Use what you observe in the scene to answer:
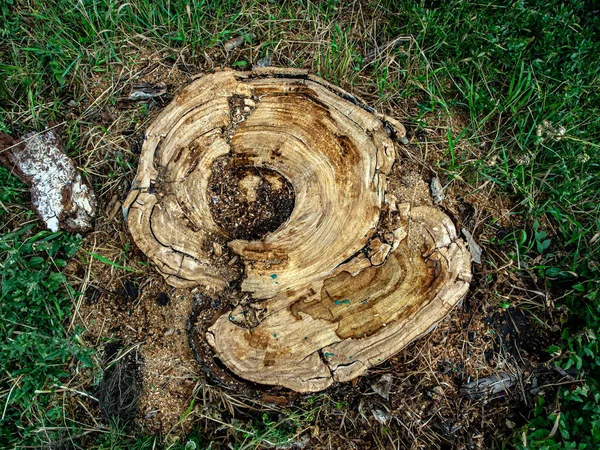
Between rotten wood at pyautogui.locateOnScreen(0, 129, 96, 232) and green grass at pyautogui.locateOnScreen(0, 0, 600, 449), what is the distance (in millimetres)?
83

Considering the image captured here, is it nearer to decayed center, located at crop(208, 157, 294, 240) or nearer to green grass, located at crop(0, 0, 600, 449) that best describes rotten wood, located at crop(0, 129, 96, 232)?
green grass, located at crop(0, 0, 600, 449)

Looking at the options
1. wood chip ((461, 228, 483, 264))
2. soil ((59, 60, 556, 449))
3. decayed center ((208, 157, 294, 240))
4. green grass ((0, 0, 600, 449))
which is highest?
green grass ((0, 0, 600, 449))

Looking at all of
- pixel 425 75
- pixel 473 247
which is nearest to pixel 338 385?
pixel 473 247

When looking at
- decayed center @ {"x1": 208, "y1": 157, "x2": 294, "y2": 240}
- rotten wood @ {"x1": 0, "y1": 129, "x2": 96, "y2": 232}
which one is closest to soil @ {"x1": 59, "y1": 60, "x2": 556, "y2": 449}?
decayed center @ {"x1": 208, "y1": 157, "x2": 294, "y2": 240}

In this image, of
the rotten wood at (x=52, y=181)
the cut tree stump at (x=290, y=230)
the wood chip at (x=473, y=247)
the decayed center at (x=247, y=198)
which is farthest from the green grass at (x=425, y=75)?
the decayed center at (x=247, y=198)

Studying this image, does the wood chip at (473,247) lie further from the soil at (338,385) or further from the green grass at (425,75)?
the green grass at (425,75)

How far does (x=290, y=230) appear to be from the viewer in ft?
6.87

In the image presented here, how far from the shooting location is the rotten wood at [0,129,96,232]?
2375 millimetres

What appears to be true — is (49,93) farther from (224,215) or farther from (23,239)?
(224,215)

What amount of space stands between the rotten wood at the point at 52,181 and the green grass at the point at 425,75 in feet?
0.27

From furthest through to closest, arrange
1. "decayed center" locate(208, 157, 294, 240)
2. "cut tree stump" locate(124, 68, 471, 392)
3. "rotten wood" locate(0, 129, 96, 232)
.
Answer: "rotten wood" locate(0, 129, 96, 232), "decayed center" locate(208, 157, 294, 240), "cut tree stump" locate(124, 68, 471, 392)

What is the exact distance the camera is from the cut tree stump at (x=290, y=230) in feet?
6.79

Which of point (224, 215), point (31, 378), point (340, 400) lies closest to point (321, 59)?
point (224, 215)

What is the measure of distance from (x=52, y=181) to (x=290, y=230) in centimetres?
139
